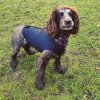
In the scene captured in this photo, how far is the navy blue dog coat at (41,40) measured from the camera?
530 cm

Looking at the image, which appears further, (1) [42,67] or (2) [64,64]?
(2) [64,64]

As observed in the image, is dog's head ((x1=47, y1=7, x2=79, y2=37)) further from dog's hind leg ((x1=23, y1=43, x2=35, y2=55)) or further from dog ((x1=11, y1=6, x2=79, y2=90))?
dog's hind leg ((x1=23, y1=43, x2=35, y2=55))

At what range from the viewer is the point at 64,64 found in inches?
249

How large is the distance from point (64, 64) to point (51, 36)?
125cm

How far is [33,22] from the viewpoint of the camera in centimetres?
823

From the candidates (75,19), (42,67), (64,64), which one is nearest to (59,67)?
(64,64)

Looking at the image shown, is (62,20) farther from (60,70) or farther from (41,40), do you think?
(60,70)

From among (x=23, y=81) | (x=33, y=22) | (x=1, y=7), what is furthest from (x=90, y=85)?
(x=1, y=7)

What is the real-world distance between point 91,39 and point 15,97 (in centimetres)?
253

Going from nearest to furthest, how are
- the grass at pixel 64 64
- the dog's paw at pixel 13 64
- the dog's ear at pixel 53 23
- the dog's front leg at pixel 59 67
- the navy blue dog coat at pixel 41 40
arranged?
the dog's ear at pixel 53 23 → the navy blue dog coat at pixel 41 40 → the grass at pixel 64 64 → the dog's front leg at pixel 59 67 → the dog's paw at pixel 13 64

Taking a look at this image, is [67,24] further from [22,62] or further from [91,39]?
[91,39]

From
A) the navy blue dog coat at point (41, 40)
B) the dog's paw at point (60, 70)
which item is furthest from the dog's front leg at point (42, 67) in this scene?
the dog's paw at point (60, 70)

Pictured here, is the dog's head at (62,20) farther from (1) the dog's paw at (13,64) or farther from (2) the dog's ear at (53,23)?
(1) the dog's paw at (13,64)

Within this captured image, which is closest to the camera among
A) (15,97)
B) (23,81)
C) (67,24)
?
(67,24)
